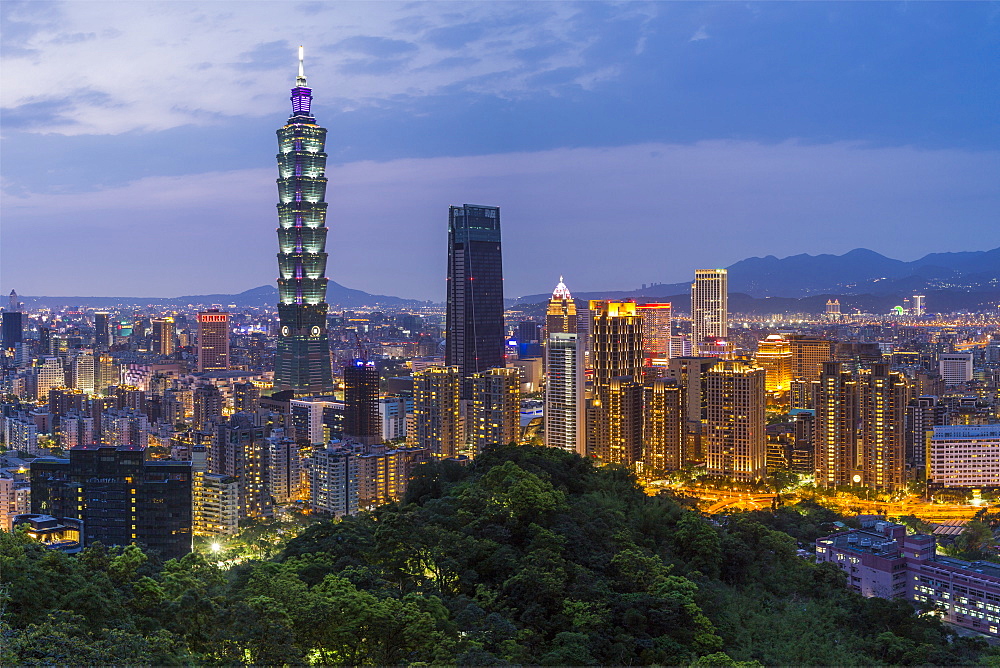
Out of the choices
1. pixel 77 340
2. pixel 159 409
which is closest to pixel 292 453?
pixel 159 409

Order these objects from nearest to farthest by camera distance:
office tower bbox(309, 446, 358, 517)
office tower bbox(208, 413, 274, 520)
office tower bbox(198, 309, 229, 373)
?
office tower bbox(309, 446, 358, 517)
office tower bbox(208, 413, 274, 520)
office tower bbox(198, 309, 229, 373)

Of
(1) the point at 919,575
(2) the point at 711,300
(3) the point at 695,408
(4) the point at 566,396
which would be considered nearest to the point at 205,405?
(4) the point at 566,396

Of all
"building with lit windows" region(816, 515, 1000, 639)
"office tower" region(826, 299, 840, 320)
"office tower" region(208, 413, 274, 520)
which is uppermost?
"office tower" region(826, 299, 840, 320)

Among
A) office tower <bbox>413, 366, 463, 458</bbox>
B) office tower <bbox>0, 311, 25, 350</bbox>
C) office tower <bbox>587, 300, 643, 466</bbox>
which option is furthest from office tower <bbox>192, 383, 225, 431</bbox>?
office tower <bbox>0, 311, 25, 350</bbox>

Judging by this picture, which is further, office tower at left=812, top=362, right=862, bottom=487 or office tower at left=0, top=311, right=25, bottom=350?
office tower at left=0, top=311, right=25, bottom=350

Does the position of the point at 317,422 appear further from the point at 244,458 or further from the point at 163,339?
the point at 163,339

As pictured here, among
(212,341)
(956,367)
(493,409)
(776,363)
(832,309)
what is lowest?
(493,409)

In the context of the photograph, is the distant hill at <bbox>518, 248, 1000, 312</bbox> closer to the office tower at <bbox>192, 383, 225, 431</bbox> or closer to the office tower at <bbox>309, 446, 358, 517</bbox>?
the office tower at <bbox>192, 383, 225, 431</bbox>
